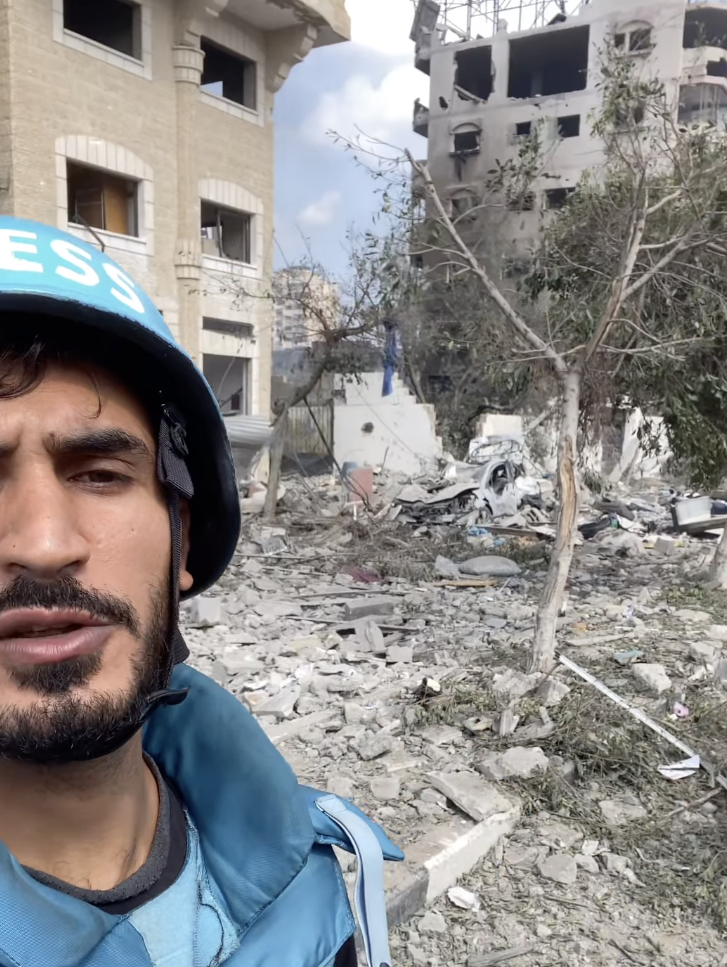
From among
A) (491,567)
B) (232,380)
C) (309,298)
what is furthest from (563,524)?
(232,380)

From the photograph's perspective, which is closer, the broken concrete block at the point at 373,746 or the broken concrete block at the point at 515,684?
the broken concrete block at the point at 373,746

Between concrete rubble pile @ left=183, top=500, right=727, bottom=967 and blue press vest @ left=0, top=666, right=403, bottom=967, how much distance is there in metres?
2.17

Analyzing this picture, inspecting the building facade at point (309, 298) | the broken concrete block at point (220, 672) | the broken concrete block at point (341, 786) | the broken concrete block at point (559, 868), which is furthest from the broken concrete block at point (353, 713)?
the building facade at point (309, 298)

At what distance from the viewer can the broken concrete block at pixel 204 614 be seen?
7.52 m

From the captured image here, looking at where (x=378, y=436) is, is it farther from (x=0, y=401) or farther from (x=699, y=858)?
(x=0, y=401)

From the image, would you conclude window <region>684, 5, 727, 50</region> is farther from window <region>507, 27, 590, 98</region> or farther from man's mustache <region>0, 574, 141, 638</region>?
man's mustache <region>0, 574, 141, 638</region>

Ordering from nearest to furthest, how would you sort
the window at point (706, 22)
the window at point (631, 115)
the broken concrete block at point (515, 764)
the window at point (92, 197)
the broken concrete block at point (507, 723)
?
A: the broken concrete block at point (515, 764), the broken concrete block at point (507, 723), the window at point (631, 115), the window at point (92, 197), the window at point (706, 22)

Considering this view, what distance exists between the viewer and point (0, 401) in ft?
3.49

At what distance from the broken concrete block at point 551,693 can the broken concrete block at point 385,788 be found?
131 centimetres

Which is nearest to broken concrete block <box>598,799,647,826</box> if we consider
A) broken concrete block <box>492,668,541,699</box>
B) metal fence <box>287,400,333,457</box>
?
broken concrete block <box>492,668,541,699</box>

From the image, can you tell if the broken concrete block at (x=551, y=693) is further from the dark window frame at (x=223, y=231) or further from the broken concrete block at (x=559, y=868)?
the dark window frame at (x=223, y=231)

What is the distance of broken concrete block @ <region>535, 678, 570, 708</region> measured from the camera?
5.01 m

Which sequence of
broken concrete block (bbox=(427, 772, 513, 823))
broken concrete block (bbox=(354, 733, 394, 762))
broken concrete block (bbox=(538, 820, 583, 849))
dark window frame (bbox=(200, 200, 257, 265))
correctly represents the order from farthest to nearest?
dark window frame (bbox=(200, 200, 257, 265))
broken concrete block (bbox=(354, 733, 394, 762))
broken concrete block (bbox=(427, 772, 513, 823))
broken concrete block (bbox=(538, 820, 583, 849))

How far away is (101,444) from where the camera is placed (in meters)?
1.12
